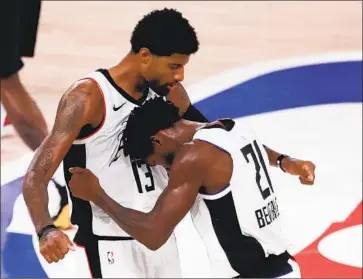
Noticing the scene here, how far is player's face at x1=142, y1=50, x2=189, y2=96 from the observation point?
2150mm

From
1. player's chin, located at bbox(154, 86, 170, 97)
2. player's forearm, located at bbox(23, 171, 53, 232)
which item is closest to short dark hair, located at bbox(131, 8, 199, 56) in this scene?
player's chin, located at bbox(154, 86, 170, 97)

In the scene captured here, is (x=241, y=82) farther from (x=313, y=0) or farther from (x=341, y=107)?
(x=313, y=0)

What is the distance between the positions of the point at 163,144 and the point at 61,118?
0.29m

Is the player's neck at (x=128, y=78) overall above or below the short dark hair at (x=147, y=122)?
above

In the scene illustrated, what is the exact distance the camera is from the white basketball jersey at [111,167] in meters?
2.42

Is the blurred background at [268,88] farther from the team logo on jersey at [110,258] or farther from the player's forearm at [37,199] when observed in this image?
the player's forearm at [37,199]

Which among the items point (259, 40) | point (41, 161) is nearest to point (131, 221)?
point (41, 161)

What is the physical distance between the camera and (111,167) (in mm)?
2602

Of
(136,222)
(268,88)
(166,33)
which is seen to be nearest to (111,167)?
(136,222)

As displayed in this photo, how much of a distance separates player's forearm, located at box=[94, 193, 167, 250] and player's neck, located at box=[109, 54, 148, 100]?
33 centimetres

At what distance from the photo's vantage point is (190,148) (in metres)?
2.29

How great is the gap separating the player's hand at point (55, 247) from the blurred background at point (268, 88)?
158 cm

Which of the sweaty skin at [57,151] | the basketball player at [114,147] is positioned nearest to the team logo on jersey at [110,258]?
the basketball player at [114,147]

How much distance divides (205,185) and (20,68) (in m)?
1.73
